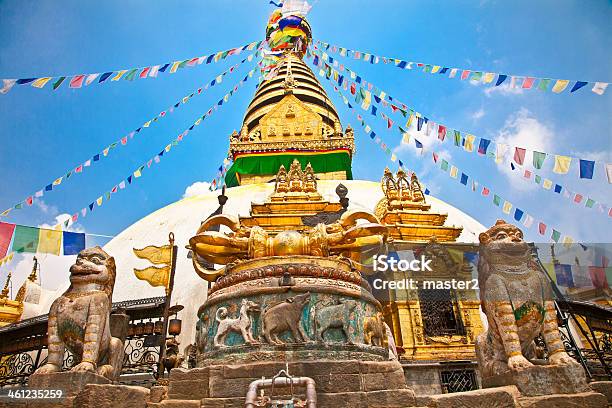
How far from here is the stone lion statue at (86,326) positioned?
15.5ft

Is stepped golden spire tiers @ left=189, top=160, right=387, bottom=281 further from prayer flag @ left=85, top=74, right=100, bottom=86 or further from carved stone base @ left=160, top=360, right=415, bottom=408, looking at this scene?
prayer flag @ left=85, top=74, right=100, bottom=86

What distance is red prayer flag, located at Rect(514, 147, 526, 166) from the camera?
419 inches

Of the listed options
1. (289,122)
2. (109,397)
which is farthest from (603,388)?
Answer: (289,122)

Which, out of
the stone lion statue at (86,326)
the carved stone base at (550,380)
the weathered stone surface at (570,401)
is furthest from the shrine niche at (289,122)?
the weathered stone surface at (570,401)

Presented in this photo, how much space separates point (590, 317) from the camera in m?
9.57

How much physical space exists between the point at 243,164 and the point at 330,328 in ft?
59.3

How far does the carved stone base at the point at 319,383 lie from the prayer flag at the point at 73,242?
211 inches

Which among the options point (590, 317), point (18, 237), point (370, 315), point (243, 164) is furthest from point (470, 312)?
point (243, 164)

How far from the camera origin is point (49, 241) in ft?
27.9

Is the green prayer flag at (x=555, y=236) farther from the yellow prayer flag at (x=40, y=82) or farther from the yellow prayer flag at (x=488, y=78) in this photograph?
the yellow prayer flag at (x=40, y=82)

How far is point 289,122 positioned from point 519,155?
580 inches

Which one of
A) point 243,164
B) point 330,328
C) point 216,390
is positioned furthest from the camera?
point 243,164

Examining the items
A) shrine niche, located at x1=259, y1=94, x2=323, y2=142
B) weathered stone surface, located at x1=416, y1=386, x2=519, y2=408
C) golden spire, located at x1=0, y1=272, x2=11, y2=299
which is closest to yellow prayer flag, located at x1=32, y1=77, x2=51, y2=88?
golden spire, located at x1=0, y1=272, x2=11, y2=299

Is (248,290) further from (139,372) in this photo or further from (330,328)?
(139,372)
